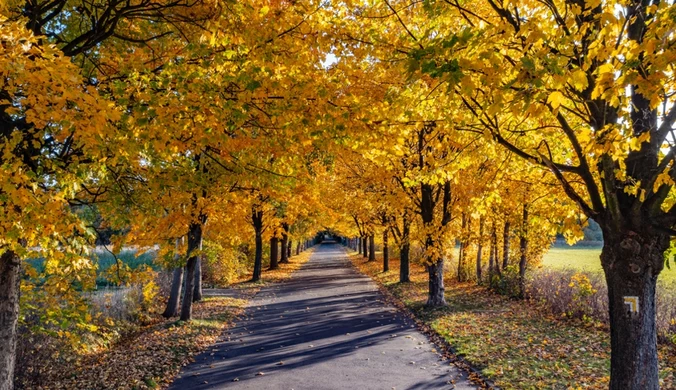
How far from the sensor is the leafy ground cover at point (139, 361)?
284 inches

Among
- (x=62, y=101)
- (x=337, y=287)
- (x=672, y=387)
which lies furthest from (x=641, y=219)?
(x=337, y=287)

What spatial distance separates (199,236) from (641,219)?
10886 millimetres

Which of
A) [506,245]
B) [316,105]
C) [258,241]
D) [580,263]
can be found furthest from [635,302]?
[580,263]

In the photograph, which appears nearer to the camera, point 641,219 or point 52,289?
point 641,219

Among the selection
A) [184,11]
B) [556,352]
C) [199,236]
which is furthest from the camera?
[199,236]

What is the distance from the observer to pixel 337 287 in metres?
20.4

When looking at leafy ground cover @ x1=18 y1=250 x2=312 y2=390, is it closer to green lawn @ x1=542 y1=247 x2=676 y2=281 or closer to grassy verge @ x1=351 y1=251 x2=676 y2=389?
grassy verge @ x1=351 y1=251 x2=676 y2=389

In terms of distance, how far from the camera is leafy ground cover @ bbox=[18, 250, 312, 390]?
721 cm

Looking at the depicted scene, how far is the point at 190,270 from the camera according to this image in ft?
41.7

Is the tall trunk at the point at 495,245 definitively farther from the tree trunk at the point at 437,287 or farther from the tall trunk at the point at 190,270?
the tall trunk at the point at 190,270

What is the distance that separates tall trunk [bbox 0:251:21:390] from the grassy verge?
6758 mm

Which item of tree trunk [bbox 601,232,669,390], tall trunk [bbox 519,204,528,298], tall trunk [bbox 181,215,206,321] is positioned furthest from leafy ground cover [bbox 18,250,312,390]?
tall trunk [bbox 519,204,528,298]

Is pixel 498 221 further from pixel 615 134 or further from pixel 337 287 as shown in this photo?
pixel 615 134

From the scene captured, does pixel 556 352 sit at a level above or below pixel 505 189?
below
